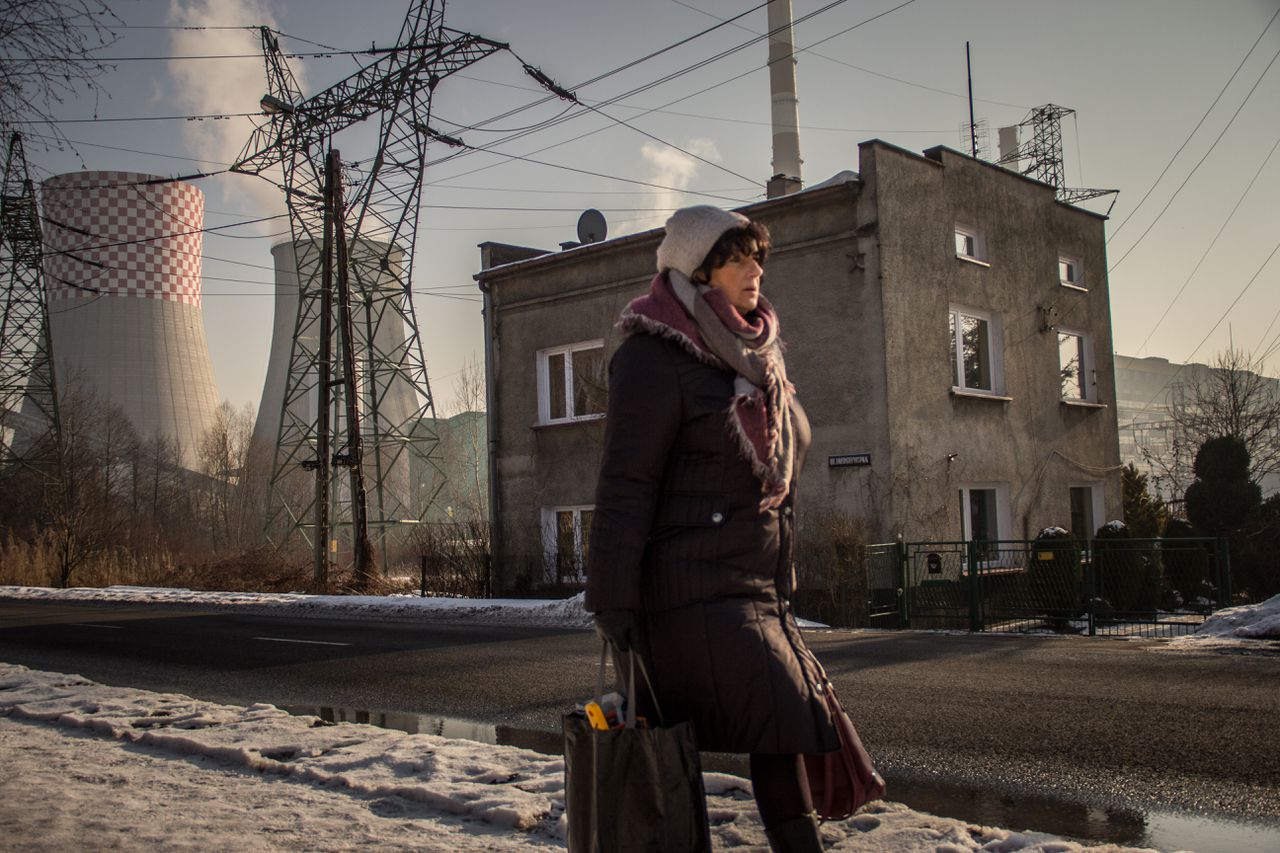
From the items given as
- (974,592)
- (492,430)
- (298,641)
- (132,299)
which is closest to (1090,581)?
(974,592)

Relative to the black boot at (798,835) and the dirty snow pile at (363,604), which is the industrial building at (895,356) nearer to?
the dirty snow pile at (363,604)

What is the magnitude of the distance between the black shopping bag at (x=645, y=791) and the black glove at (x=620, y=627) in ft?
0.65

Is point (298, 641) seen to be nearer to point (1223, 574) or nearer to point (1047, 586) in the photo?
point (1047, 586)

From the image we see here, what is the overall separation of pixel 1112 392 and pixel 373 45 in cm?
1953

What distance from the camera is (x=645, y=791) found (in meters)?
2.62

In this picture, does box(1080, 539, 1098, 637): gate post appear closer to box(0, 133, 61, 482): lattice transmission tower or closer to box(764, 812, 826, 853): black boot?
box(764, 812, 826, 853): black boot

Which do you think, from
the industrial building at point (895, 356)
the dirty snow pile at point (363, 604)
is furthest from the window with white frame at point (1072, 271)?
the dirty snow pile at point (363, 604)

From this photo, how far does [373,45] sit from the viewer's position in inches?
1133

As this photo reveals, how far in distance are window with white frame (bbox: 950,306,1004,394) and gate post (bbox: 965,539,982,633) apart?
5.89 metres

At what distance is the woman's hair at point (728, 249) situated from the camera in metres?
3.08

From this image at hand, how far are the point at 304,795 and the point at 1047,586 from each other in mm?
11716

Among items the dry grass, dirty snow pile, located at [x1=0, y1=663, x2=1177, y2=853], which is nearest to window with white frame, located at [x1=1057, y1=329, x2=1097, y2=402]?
the dry grass

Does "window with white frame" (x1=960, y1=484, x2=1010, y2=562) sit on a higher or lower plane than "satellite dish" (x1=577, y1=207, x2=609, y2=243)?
lower

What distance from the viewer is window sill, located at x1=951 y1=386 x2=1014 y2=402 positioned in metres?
19.1
